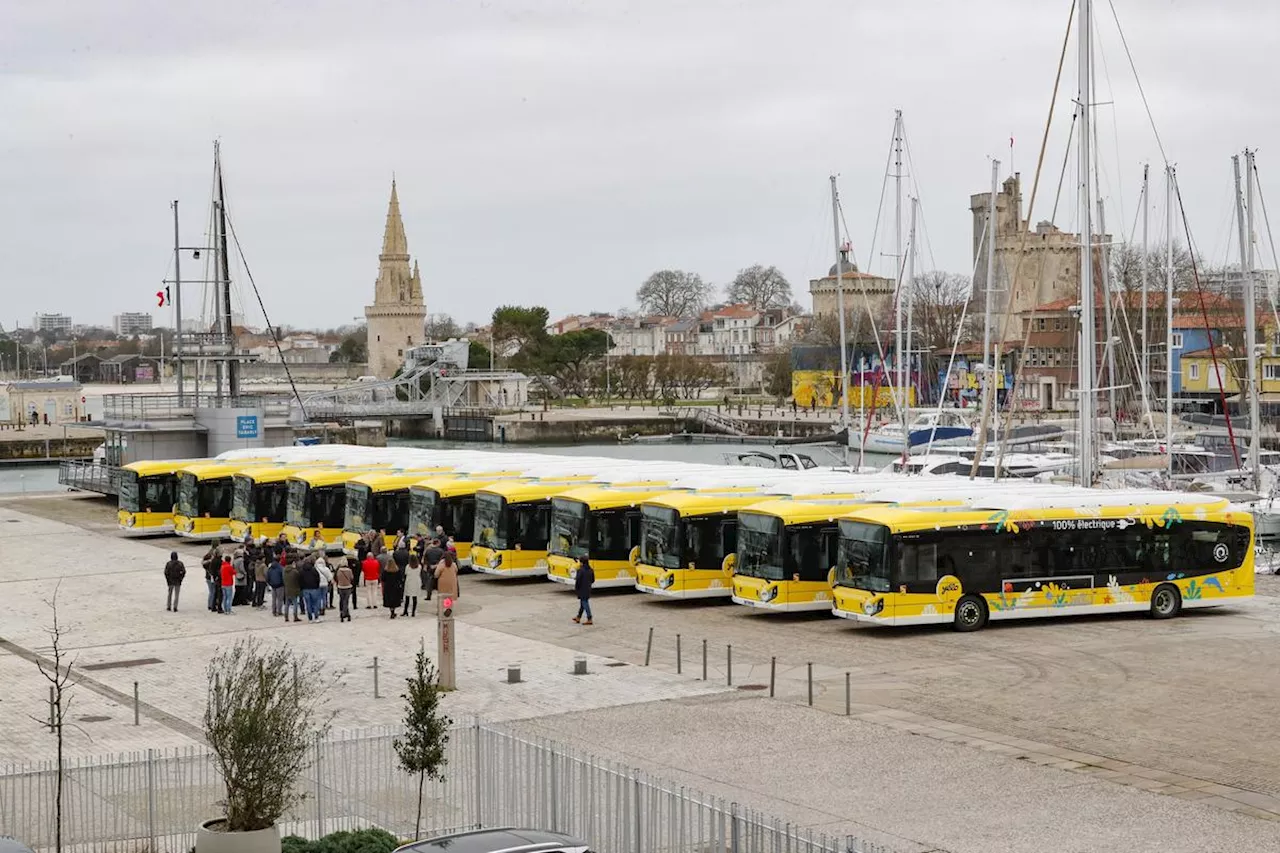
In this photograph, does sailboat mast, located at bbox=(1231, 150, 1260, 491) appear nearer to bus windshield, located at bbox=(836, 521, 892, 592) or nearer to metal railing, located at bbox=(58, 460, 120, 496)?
bus windshield, located at bbox=(836, 521, 892, 592)

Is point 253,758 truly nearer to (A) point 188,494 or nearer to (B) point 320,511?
(B) point 320,511

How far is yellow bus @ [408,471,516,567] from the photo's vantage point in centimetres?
3938

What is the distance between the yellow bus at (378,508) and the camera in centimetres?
4150

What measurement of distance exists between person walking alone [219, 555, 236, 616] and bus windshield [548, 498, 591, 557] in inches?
264

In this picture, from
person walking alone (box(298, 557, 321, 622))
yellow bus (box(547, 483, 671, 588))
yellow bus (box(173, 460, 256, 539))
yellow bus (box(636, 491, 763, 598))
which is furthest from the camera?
yellow bus (box(173, 460, 256, 539))

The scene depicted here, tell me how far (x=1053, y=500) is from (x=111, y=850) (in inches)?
783

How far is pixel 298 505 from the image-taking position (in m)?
43.8

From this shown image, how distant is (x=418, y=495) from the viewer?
133ft

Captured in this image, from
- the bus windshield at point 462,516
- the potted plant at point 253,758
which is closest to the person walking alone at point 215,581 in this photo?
the bus windshield at point 462,516

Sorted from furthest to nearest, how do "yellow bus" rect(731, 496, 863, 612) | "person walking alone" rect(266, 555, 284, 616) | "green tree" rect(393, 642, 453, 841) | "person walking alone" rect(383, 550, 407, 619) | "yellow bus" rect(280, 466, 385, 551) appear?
"yellow bus" rect(280, 466, 385, 551) → "person walking alone" rect(266, 555, 284, 616) → "person walking alone" rect(383, 550, 407, 619) → "yellow bus" rect(731, 496, 863, 612) → "green tree" rect(393, 642, 453, 841)

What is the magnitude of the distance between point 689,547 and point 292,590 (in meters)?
7.65

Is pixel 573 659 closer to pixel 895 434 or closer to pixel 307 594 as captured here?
pixel 307 594

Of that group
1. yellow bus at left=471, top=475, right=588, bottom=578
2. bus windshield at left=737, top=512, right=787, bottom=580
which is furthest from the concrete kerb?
yellow bus at left=471, top=475, right=588, bottom=578

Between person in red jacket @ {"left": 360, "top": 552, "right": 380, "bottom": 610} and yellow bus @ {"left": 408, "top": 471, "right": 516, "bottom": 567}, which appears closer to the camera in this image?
person in red jacket @ {"left": 360, "top": 552, "right": 380, "bottom": 610}
